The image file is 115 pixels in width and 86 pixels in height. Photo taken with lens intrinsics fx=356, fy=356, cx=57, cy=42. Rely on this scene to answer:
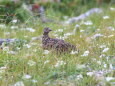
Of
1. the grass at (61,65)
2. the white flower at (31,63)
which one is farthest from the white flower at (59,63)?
the white flower at (31,63)

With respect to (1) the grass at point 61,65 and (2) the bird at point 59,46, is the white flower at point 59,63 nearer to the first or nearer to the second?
(1) the grass at point 61,65

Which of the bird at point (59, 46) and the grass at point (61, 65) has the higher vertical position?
the bird at point (59, 46)

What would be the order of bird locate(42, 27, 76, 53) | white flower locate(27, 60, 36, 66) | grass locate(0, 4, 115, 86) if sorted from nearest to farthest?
grass locate(0, 4, 115, 86) → white flower locate(27, 60, 36, 66) → bird locate(42, 27, 76, 53)

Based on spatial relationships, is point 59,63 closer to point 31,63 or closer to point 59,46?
point 31,63

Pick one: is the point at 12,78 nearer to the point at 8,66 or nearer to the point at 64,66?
the point at 8,66

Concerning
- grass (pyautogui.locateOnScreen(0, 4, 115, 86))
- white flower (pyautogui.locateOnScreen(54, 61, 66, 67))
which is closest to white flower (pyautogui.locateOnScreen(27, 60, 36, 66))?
grass (pyautogui.locateOnScreen(0, 4, 115, 86))

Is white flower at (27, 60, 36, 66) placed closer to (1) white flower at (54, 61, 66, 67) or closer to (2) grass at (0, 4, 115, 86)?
(2) grass at (0, 4, 115, 86)

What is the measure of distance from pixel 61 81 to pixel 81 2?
8.60 meters

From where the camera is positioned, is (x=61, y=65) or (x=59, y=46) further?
(x=59, y=46)

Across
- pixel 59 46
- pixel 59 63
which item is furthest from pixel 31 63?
pixel 59 46

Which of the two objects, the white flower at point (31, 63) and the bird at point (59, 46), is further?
the bird at point (59, 46)

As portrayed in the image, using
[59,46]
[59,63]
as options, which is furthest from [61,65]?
[59,46]

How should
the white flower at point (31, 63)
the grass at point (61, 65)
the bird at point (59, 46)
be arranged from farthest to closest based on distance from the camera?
1. the bird at point (59, 46)
2. the white flower at point (31, 63)
3. the grass at point (61, 65)

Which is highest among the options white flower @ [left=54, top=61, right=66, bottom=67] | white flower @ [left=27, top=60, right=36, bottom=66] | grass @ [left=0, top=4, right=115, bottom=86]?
white flower @ [left=27, top=60, right=36, bottom=66]
